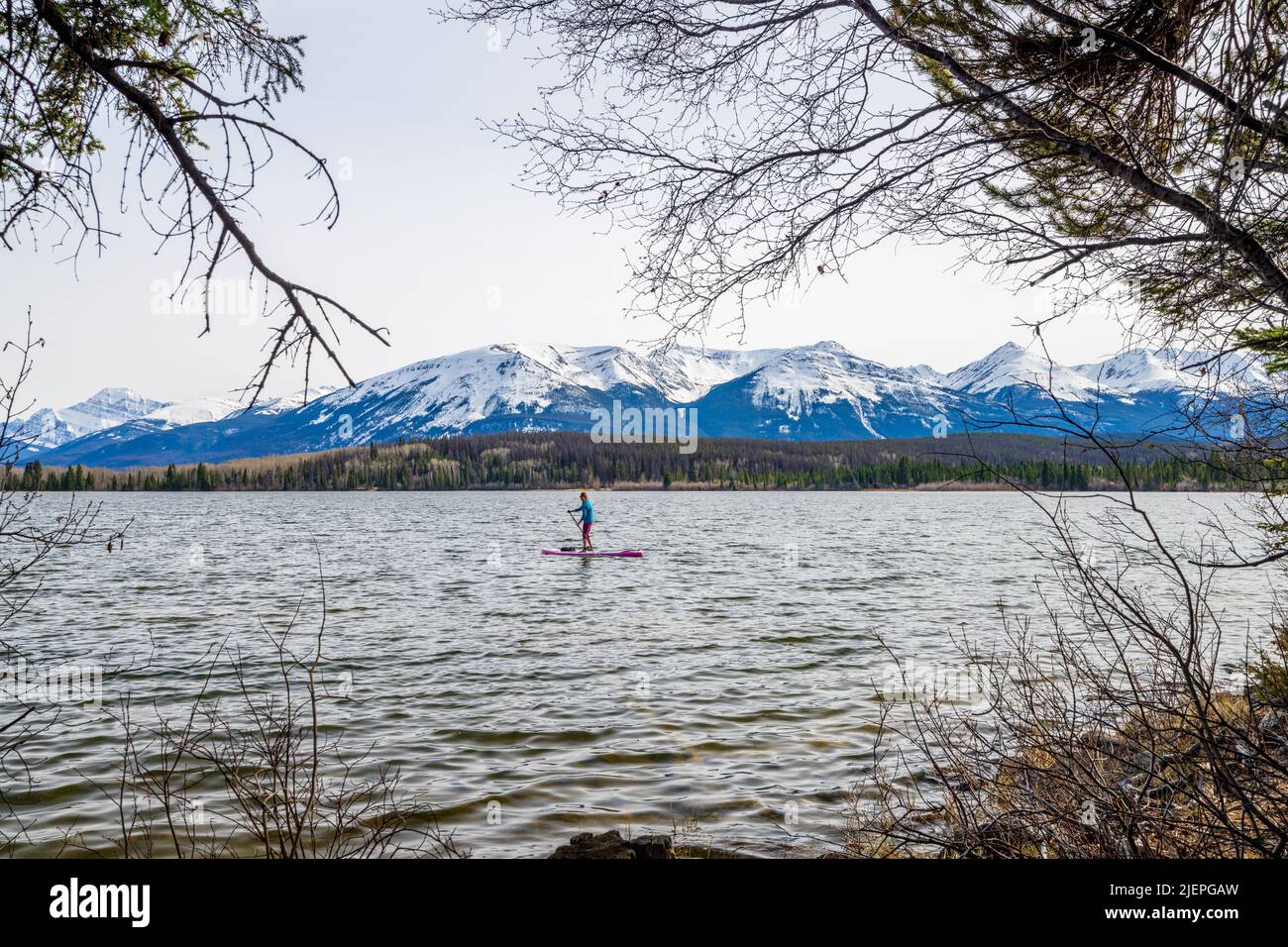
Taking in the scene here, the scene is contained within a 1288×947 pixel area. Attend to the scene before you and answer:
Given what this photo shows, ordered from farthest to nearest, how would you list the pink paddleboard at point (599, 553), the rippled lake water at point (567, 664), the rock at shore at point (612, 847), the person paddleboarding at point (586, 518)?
the pink paddleboard at point (599, 553) < the person paddleboarding at point (586, 518) < the rippled lake water at point (567, 664) < the rock at shore at point (612, 847)

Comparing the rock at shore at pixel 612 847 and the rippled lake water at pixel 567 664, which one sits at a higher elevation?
the rock at shore at pixel 612 847

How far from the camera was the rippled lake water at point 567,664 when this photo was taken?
961 cm

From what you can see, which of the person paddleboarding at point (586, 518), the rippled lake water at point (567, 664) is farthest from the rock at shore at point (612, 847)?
the person paddleboarding at point (586, 518)

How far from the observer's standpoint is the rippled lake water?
9.61 meters

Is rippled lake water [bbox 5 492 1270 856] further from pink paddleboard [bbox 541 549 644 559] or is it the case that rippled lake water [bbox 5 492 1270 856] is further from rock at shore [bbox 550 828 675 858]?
rock at shore [bbox 550 828 675 858]

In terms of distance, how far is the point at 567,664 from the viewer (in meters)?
17.1

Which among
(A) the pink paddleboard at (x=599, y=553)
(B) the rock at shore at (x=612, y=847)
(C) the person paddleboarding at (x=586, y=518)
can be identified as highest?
(C) the person paddleboarding at (x=586, y=518)

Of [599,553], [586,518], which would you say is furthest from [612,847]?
[599,553]

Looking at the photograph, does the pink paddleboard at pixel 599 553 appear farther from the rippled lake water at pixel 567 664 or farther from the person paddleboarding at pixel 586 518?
the rippled lake water at pixel 567 664

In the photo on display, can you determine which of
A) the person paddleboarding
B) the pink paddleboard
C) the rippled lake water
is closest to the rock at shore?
the rippled lake water

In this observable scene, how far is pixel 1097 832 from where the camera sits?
15.3 ft

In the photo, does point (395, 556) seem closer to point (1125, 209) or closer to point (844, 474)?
point (1125, 209)

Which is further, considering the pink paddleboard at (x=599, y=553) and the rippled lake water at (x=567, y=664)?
the pink paddleboard at (x=599, y=553)
